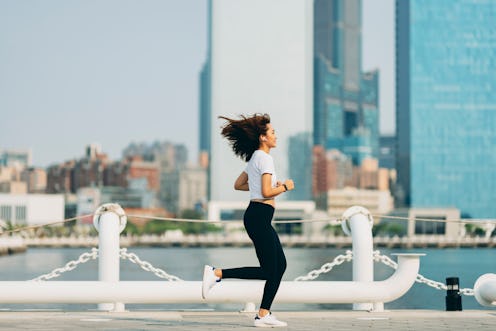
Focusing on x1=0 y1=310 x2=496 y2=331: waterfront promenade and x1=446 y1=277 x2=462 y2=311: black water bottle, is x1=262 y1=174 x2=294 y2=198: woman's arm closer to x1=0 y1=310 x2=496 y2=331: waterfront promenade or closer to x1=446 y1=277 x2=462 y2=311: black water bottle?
x1=0 y1=310 x2=496 y2=331: waterfront promenade

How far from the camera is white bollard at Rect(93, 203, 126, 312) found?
43.0ft

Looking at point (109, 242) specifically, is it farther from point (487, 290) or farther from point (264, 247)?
point (487, 290)

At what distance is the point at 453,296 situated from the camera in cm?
1343

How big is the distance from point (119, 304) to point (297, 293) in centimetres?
234

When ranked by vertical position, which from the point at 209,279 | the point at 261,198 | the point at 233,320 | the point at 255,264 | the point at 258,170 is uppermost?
the point at 258,170

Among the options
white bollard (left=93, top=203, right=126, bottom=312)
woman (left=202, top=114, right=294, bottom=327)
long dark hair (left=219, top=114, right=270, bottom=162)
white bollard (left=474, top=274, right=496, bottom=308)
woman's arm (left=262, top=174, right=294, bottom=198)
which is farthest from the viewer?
white bollard (left=93, top=203, right=126, bottom=312)

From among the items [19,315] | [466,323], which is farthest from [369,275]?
[19,315]

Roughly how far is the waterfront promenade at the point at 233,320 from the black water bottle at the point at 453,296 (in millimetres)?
391

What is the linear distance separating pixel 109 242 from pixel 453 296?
4.39 meters

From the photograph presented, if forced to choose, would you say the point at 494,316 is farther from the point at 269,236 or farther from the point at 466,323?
the point at 269,236

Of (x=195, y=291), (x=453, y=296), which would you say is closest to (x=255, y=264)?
(x=453, y=296)

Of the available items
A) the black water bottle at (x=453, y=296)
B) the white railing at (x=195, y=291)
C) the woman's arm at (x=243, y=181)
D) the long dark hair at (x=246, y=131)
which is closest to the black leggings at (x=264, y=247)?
the woman's arm at (x=243, y=181)

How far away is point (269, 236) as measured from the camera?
10883 millimetres

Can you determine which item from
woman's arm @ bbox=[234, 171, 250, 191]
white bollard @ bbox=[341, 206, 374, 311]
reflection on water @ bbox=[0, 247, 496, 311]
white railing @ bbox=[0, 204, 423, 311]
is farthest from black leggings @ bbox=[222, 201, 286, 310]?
reflection on water @ bbox=[0, 247, 496, 311]
